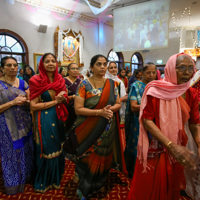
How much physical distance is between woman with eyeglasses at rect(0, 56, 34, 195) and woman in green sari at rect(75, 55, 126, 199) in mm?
722

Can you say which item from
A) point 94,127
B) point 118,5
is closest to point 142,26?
point 118,5

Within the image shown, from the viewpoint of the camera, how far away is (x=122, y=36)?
671cm

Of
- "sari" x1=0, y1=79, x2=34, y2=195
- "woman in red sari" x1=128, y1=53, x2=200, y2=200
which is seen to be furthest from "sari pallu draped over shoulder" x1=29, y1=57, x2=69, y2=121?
"woman in red sari" x1=128, y1=53, x2=200, y2=200

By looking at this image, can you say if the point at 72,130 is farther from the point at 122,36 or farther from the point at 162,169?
the point at 122,36

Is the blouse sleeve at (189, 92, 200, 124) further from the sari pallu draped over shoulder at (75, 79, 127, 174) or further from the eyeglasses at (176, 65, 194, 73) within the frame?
the sari pallu draped over shoulder at (75, 79, 127, 174)

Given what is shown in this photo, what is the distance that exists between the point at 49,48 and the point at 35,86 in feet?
17.7

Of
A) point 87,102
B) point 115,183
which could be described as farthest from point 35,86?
point 115,183

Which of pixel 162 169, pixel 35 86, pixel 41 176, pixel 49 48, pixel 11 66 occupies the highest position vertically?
pixel 49 48

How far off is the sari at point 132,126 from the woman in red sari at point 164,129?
775 millimetres

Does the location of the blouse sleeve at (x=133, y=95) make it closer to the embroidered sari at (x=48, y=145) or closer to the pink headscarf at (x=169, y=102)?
the pink headscarf at (x=169, y=102)

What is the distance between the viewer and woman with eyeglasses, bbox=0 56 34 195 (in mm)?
1884

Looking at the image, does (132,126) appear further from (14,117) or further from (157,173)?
(14,117)

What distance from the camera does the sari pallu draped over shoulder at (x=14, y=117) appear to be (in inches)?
74.3

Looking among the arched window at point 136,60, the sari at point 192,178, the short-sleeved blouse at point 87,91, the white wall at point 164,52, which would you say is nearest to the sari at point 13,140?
the short-sleeved blouse at point 87,91
